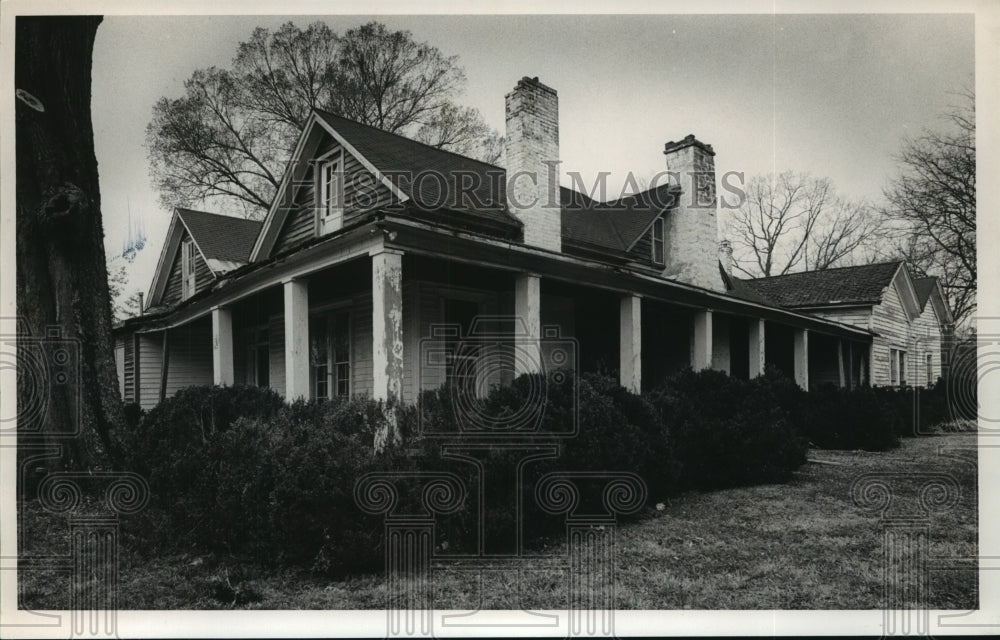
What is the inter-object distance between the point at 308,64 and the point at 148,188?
4498mm

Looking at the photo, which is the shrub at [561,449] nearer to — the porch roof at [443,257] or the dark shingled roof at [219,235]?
the porch roof at [443,257]

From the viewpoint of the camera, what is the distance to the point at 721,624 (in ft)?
17.2

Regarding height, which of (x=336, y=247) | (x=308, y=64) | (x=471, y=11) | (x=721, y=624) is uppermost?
(x=308, y=64)

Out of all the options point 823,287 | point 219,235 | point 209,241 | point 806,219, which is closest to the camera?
point 806,219

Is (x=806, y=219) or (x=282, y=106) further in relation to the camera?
(x=282, y=106)

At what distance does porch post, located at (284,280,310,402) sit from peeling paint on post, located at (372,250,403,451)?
2.43 metres

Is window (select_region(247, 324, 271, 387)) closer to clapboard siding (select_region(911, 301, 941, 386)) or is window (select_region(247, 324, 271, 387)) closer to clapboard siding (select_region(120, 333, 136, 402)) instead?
clapboard siding (select_region(120, 333, 136, 402))

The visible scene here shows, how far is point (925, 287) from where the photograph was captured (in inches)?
492

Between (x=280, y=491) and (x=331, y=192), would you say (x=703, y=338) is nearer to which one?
(x=331, y=192)

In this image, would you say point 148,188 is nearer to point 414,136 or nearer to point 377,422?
point 377,422

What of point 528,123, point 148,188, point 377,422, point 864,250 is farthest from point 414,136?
point 377,422

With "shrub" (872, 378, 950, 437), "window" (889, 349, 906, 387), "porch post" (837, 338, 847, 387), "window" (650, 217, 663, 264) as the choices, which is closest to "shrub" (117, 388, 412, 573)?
"shrub" (872, 378, 950, 437)

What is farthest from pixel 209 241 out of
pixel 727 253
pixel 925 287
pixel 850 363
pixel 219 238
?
pixel 850 363

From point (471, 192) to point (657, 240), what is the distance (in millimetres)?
5272
